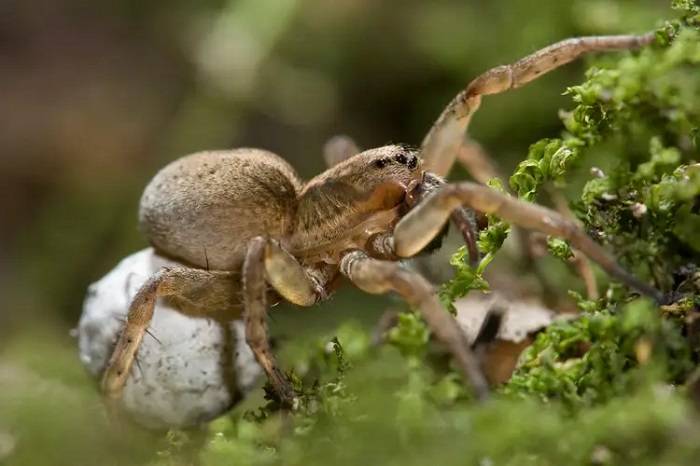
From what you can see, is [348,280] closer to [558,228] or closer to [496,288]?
[496,288]

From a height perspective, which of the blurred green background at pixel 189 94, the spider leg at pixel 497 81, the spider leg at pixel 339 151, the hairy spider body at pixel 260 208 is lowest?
the hairy spider body at pixel 260 208

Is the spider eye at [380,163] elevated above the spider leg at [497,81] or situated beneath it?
situated beneath

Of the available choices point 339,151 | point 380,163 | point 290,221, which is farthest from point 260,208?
point 339,151

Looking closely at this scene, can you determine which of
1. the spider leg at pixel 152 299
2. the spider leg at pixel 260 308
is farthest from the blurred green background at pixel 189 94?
the spider leg at pixel 260 308

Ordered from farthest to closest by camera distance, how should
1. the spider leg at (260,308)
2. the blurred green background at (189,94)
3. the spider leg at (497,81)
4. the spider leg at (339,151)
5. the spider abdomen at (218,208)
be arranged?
1. the blurred green background at (189,94)
2. the spider leg at (339,151)
3. the spider abdomen at (218,208)
4. the spider leg at (497,81)
5. the spider leg at (260,308)

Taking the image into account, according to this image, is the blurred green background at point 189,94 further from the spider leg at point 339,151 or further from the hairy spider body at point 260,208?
the hairy spider body at point 260,208

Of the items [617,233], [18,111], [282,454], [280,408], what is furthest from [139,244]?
[617,233]

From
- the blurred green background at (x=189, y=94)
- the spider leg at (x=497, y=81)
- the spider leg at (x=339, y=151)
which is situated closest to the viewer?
the spider leg at (x=497, y=81)

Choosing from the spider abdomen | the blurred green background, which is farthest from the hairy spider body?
the blurred green background
